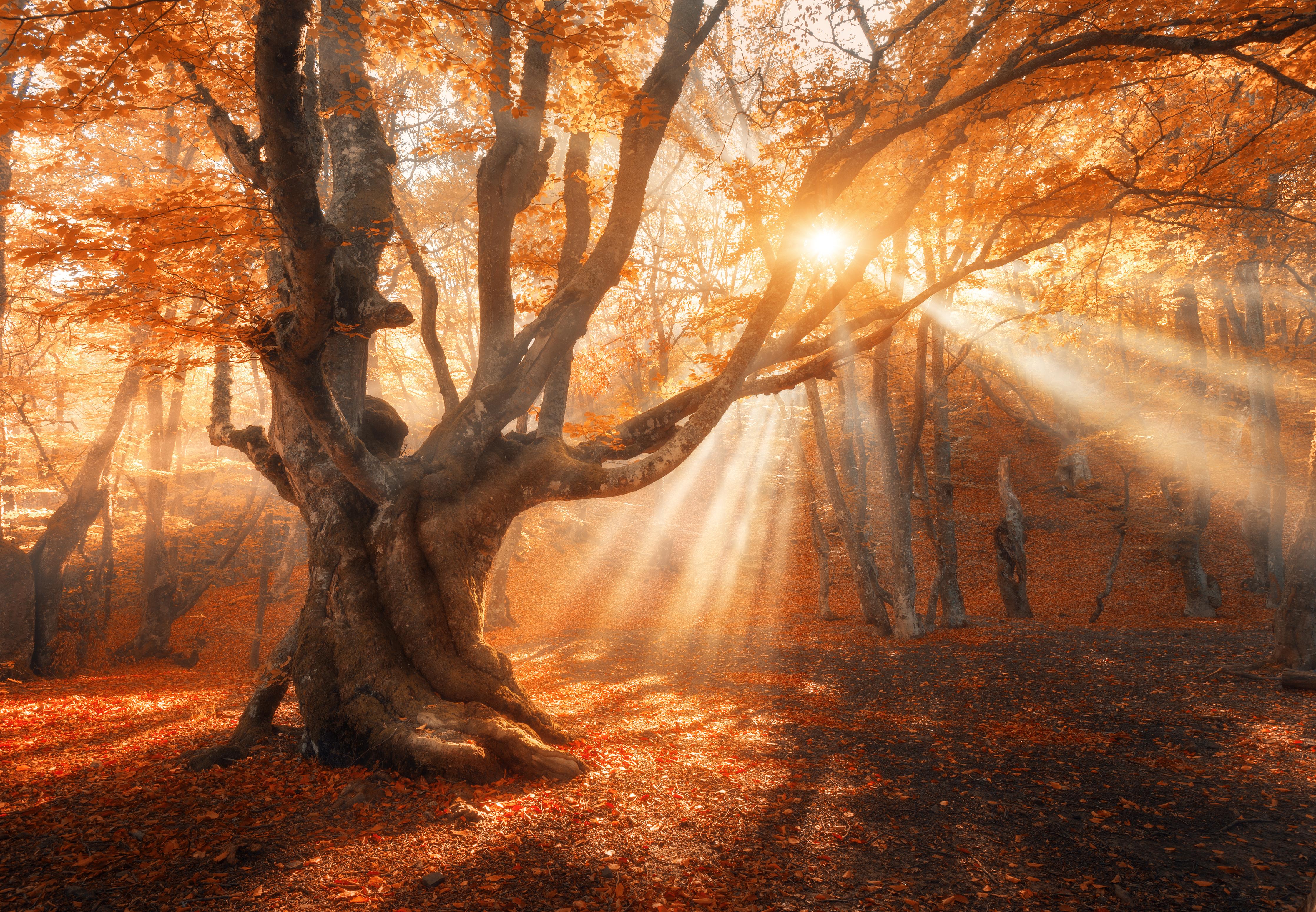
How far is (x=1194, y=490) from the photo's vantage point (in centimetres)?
1509

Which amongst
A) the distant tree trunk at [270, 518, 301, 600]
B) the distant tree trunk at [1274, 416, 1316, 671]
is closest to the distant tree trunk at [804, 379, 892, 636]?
the distant tree trunk at [1274, 416, 1316, 671]

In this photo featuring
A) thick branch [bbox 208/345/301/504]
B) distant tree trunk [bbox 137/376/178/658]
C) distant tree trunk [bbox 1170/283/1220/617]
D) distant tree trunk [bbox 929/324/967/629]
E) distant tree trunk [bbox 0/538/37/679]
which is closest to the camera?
thick branch [bbox 208/345/301/504]

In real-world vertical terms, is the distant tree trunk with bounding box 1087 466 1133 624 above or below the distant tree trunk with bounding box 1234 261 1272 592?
below

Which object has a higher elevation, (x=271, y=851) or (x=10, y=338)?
(x=10, y=338)

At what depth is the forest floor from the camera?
310 cm

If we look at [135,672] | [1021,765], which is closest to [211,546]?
[135,672]

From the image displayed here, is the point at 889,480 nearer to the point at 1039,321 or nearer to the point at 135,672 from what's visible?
the point at 1039,321

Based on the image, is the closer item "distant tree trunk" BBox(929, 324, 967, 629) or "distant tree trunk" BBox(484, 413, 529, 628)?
"distant tree trunk" BBox(929, 324, 967, 629)

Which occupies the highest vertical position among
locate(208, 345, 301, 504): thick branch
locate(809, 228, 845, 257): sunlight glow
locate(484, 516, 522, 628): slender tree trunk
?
locate(809, 228, 845, 257): sunlight glow

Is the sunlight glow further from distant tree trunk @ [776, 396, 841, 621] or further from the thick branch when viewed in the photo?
the thick branch

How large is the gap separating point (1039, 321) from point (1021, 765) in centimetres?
784

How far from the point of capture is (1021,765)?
491 centimetres

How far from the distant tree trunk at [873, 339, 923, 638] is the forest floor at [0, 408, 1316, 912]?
105 centimetres

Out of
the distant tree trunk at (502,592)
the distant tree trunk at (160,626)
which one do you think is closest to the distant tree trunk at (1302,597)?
the distant tree trunk at (502,592)
